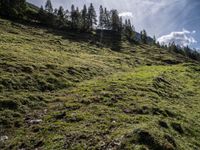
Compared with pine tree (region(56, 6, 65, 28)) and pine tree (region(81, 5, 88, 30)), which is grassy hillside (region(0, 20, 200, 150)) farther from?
pine tree (region(81, 5, 88, 30))

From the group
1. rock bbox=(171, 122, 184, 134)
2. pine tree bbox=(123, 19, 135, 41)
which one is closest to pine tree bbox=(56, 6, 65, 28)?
pine tree bbox=(123, 19, 135, 41)

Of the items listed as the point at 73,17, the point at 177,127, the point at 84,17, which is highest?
the point at 84,17

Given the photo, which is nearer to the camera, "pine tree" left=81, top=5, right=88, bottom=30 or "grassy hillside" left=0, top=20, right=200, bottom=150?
"grassy hillside" left=0, top=20, right=200, bottom=150

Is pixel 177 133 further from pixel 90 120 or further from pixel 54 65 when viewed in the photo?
pixel 54 65

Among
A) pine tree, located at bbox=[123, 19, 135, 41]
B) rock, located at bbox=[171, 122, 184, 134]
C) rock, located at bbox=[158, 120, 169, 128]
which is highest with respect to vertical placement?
pine tree, located at bbox=[123, 19, 135, 41]

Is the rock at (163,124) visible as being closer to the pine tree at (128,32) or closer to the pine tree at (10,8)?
the pine tree at (10,8)

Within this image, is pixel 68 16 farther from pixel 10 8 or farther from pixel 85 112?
pixel 85 112

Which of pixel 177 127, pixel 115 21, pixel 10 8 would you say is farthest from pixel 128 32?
pixel 177 127


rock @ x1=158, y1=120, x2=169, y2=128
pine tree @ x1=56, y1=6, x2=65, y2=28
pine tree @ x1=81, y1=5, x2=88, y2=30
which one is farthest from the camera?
pine tree @ x1=81, y1=5, x2=88, y2=30

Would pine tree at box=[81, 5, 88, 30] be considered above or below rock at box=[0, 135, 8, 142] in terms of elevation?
above

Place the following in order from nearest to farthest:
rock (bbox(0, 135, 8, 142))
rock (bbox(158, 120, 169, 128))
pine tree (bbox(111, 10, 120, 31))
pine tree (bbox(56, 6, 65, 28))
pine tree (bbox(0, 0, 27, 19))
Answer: rock (bbox(0, 135, 8, 142)) < rock (bbox(158, 120, 169, 128)) < pine tree (bbox(0, 0, 27, 19)) < pine tree (bbox(56, 6, 65, 28)) < pine tree (bbox(111, 10, 120, 31))

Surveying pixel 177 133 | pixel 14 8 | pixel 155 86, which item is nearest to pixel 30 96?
pixel 177 133

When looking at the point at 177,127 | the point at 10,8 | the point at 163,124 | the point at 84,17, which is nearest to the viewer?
the point at 163,124

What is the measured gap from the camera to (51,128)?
2030 cm
